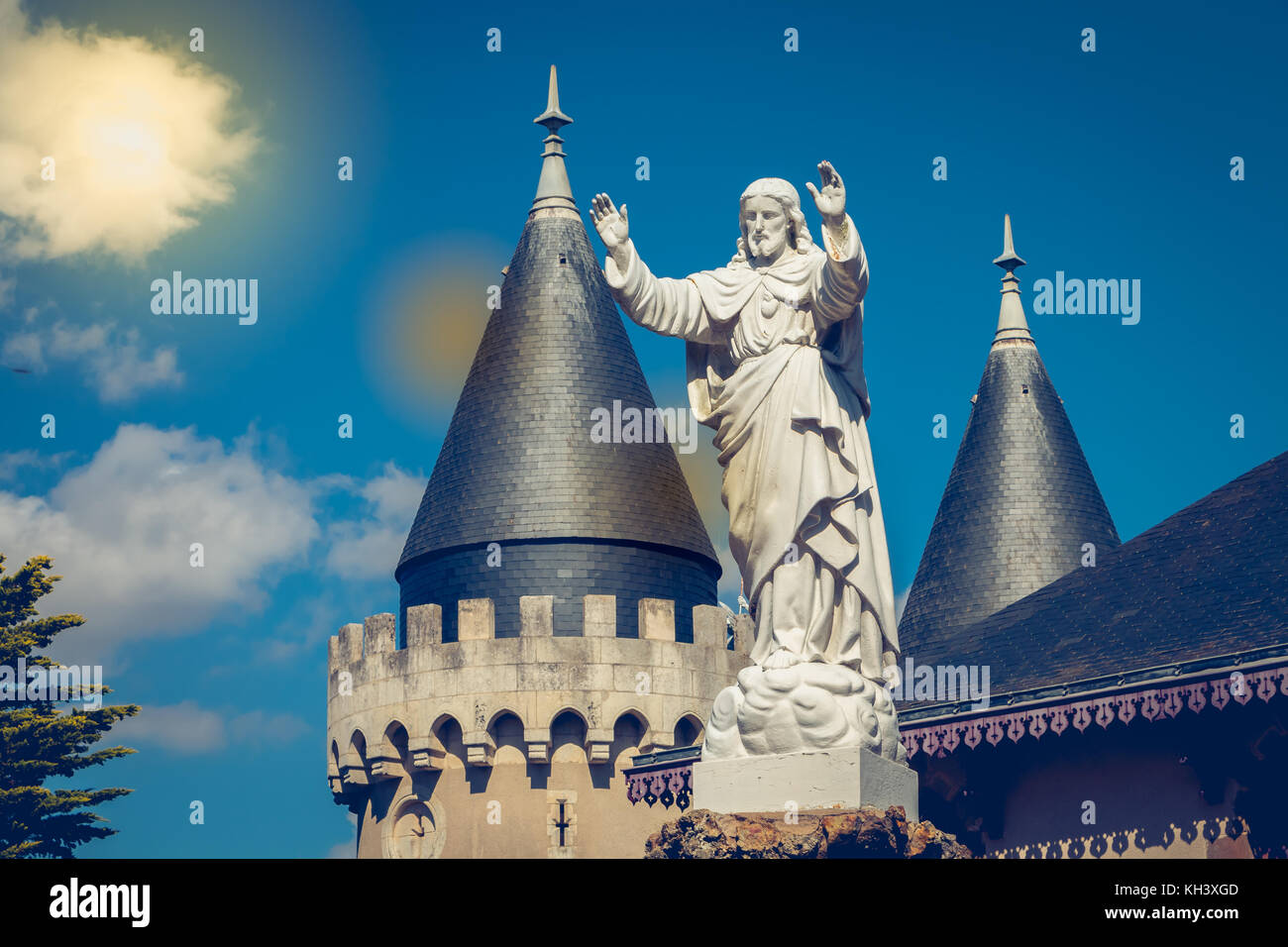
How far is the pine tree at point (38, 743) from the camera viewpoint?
29375 millimetres

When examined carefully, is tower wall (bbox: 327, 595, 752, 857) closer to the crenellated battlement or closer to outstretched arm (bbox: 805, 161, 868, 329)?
the crenellated battlement

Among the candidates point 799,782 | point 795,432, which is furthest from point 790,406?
point 799,782

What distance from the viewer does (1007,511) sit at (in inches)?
1384

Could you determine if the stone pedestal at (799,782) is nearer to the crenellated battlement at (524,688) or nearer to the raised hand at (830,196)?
the raised hand at (830,196)

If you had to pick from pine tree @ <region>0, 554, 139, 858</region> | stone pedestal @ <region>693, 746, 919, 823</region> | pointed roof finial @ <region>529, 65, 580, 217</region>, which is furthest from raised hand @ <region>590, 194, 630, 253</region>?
pointed roof finial @ <region>529, 65, 580, 217</region>

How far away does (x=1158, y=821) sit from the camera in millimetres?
21031

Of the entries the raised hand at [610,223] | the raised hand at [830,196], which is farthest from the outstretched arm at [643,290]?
the raised hand at [830,196]

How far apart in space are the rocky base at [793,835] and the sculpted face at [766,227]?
2.76 m

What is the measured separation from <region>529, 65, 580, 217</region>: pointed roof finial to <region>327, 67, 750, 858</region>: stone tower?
43.1 inches

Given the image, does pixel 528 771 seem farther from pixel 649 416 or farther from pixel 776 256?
pixel 776 256

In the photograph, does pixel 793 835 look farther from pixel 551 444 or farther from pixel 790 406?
pixel 551 444

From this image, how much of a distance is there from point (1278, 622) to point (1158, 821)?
2.32 meters
